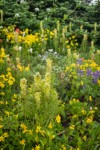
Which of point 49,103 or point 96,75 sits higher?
point 49,103

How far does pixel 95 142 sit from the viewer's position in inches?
172

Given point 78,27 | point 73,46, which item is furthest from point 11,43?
point 78,27

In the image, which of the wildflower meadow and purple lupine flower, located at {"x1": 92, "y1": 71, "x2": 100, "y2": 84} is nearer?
the wildflower meadow

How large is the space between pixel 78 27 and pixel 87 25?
0.22 m

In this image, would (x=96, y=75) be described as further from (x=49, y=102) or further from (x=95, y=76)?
(x=49, y=102)

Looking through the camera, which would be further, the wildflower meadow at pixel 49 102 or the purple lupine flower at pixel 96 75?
the purple lupine flower at pixel 96 75

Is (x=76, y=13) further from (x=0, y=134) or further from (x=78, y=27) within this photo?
(x=0, y=134)

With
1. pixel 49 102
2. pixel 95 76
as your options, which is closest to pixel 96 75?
pixel 95 76

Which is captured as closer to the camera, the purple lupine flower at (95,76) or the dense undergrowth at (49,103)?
the dense undergrowth at (49,103)

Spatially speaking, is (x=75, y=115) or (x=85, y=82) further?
(x=85, y=82)

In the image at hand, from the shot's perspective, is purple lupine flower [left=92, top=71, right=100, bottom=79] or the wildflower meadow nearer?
the wildflower meadow

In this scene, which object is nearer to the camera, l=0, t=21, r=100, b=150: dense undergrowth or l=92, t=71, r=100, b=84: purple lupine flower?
l=0, t=21, r=100, b=150: dense undergrowth

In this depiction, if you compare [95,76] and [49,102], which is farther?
[95,76]

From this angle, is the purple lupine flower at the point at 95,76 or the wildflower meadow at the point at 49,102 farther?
the purple lupine flower at the point at 95,76
